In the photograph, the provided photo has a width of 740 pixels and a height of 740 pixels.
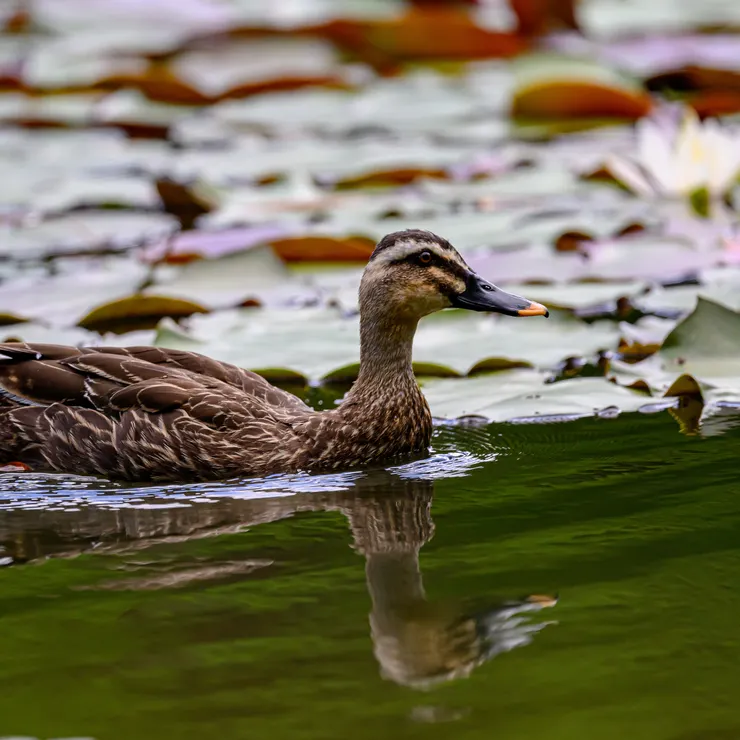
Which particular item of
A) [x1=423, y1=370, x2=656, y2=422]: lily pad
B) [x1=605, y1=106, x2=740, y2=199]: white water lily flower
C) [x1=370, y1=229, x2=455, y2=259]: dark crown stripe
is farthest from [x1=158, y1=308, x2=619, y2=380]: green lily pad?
[x1=605, y1=106, x2=740, y2=199]: white water lily flower

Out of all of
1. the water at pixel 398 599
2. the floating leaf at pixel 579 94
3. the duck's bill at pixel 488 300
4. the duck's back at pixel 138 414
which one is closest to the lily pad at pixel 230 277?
the duck's back at pixel 138 414

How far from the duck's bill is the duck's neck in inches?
11.0

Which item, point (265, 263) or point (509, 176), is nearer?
point (265, 263)

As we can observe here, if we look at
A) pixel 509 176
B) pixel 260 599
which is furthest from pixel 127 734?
pixel 509 176

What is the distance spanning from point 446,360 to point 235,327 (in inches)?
44.5

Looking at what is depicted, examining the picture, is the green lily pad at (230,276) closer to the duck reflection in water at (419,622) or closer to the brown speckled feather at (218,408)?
the brown speckled feather at (218,408)

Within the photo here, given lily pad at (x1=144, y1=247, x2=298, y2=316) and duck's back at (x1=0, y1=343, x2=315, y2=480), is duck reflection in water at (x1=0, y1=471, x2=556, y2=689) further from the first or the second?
lily pad at (x1=144, y1=247, x2=298, y2=316)

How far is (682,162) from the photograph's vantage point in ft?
29.8

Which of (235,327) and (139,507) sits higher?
(235,327)

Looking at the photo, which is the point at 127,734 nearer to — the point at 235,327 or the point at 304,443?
the point at 304,443

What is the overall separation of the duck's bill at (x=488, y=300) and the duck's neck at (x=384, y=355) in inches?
11.0

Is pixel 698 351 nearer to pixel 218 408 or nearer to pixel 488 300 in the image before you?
pixel 488 300

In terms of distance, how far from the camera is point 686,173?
9.17 m

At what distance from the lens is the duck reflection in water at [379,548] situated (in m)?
4.09
